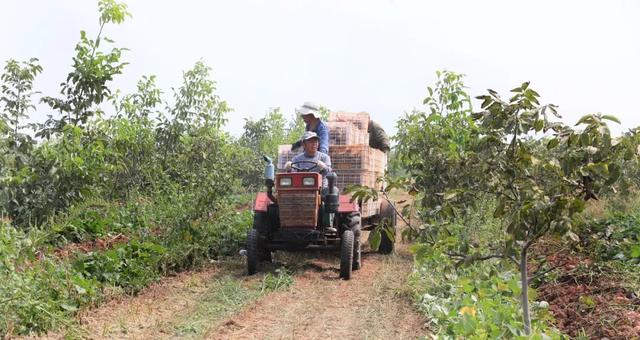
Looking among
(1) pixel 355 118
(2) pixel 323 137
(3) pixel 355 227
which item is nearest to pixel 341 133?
(2) pixel 323 137

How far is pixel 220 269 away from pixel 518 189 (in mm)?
4827

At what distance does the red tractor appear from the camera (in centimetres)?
686

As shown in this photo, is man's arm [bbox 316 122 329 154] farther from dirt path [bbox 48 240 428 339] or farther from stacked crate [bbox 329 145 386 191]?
dirt path [bbox 48 240 428 339]

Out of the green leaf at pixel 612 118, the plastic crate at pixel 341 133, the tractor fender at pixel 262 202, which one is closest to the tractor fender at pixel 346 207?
the tractor fender at pixel 262 202

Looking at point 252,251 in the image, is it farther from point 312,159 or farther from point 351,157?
point 351,157

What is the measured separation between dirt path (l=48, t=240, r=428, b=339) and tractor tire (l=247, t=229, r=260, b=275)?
14 cm

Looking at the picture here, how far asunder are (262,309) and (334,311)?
681 mm

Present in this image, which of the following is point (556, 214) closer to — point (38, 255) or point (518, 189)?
point (518, 189)

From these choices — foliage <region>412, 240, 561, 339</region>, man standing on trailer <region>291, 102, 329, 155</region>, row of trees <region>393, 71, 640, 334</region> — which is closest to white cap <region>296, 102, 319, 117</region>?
man standing on trailer <region>291, 102, 329, 155</region>

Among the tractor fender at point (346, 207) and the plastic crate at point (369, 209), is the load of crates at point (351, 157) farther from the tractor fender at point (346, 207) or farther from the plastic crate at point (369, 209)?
the tractor fender at point (346, 207)

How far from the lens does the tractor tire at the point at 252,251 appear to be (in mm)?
6988

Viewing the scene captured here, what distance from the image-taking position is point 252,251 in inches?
275

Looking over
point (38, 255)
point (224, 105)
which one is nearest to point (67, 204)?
point (38, 255)

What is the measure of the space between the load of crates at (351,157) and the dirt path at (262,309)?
1.33 metres
